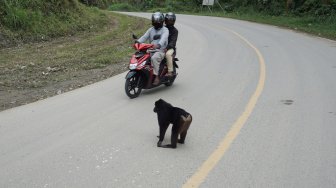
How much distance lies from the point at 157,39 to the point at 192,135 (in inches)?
147

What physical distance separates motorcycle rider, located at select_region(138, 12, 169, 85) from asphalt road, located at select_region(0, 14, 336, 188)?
0.66m

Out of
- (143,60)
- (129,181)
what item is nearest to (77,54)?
(143,60)

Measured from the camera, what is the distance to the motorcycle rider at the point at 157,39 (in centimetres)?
941

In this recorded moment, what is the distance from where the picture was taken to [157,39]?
9.77 metres

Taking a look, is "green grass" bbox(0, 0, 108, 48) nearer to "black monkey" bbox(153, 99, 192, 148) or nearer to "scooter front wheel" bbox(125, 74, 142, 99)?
"scooter front wheel" bbox(125, 74, 142, 99)

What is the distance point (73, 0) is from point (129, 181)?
1881 cm

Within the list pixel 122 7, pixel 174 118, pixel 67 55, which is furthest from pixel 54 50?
pixel 122 7

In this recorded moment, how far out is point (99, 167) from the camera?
5.37m

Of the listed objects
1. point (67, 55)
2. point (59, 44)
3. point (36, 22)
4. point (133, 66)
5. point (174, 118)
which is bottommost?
point (59, 44)

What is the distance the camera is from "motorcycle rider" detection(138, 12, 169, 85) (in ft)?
30.9

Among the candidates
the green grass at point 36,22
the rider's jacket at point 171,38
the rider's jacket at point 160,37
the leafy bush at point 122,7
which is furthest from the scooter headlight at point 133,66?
the leafy bush at point 122,7

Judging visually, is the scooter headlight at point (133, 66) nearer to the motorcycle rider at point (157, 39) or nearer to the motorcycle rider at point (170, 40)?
the motorcycle rider at point (157, 39)

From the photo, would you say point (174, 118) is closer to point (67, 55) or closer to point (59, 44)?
point (67, 55)

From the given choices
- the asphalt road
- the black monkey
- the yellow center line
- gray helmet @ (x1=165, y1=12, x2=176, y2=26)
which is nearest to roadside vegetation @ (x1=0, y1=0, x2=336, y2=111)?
the asphalt road
